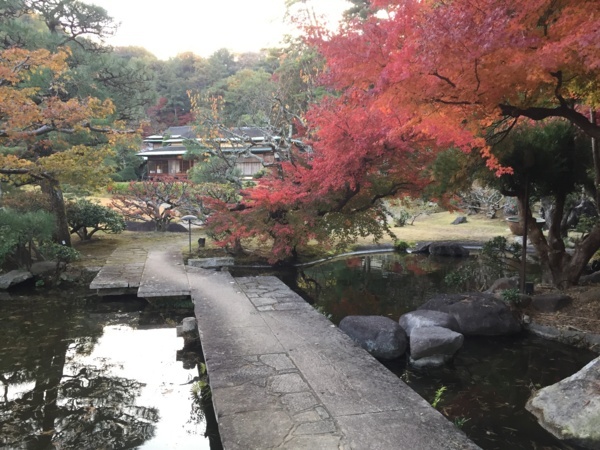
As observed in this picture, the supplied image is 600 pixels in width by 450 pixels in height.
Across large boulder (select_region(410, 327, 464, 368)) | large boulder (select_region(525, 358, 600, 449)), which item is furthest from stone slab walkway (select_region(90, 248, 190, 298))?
large boulder (select_region(525, 358, 600, 449))

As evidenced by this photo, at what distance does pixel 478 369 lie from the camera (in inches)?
264

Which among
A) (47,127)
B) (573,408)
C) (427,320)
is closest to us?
(573,408)

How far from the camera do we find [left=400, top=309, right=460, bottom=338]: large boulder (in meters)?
7.57

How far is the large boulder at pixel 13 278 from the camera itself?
10.4 metres

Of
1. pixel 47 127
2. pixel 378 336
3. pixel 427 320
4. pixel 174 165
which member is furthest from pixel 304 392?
pixel 174 165

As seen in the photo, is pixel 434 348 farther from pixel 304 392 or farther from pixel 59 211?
pixel 59 211

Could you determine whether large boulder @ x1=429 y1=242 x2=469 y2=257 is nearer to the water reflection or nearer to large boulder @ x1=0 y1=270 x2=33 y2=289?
the water reflection

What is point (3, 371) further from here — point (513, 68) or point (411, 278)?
point (411, 278)

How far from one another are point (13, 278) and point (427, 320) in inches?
361

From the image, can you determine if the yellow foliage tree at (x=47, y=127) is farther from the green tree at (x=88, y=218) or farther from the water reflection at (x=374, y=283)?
the water reflection at (x=374, y=283)

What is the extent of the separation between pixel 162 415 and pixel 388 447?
9.18 ft

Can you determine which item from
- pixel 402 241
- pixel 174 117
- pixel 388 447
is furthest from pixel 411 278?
pixel 174 117

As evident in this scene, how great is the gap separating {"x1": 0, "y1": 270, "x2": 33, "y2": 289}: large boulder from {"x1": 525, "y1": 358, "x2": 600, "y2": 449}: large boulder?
10556mm

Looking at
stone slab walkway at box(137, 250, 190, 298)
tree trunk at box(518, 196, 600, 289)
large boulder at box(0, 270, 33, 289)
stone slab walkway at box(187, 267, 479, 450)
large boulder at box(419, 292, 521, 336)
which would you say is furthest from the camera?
large boulder at box(0, 270, 33, 289)
